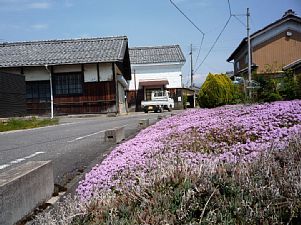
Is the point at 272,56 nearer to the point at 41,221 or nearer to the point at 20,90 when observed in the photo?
the point at 20,90

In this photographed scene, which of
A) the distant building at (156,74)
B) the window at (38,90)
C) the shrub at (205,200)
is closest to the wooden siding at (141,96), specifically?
the distant building at (156,74)

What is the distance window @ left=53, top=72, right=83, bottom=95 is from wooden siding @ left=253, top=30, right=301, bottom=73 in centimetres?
1608

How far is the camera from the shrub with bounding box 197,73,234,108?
16.2m

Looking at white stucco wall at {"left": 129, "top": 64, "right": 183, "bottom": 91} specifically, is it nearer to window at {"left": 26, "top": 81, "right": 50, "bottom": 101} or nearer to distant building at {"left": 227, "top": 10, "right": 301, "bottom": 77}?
distant building at {"left": 227, "top": 10, "right": 301, "bottom": 77}

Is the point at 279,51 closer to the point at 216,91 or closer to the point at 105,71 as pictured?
the point at 105,71

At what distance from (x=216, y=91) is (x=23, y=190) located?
→ 13545 mm

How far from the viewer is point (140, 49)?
5022 centimetres

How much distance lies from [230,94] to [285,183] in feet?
47.5

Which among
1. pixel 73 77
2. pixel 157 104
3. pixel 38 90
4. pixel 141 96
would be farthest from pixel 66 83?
pixel 141 96

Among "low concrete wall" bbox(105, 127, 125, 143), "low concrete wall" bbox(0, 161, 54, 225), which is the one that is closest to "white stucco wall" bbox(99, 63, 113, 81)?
"low concrete wall" bbox(105, 127, 125, 143)

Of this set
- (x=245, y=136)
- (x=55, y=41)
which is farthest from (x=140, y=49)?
(x=245, y=136)

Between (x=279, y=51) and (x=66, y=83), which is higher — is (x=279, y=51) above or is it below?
above

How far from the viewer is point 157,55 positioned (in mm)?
47500

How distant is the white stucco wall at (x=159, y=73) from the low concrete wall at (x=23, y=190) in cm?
4006
